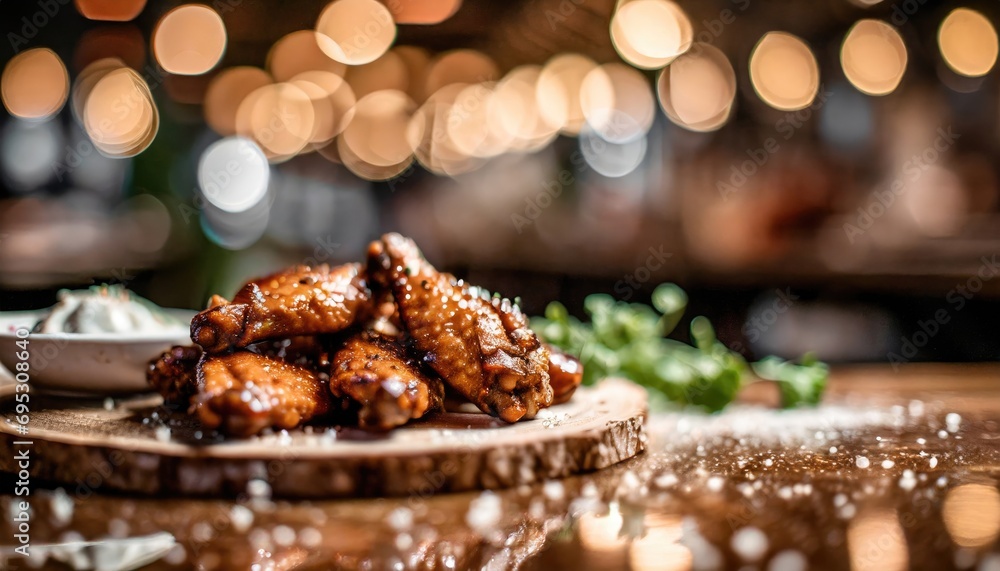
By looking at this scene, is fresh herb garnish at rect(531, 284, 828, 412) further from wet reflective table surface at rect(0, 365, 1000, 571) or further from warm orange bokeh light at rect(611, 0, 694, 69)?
warm orange bokeh light at rect(611, 0, 694, 69)

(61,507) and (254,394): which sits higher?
(254,394)

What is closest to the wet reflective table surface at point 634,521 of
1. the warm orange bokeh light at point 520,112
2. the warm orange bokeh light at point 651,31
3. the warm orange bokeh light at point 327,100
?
the warm orange bokeh light at point 651,31

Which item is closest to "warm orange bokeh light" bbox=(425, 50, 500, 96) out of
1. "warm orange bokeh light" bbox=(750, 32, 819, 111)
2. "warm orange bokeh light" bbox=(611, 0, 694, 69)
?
"warm orange bokeh light" bbox=(611, 0, 694, 69)

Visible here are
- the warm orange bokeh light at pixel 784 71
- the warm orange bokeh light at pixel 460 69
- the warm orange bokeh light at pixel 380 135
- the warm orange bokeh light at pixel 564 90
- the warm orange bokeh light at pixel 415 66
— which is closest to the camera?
the warm orange bokeh light at pixel 784 71

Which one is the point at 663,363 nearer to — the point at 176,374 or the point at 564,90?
the point at 176,374

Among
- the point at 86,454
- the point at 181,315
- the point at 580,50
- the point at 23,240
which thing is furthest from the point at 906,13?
the point at 23,240

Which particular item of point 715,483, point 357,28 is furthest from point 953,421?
point 357,28

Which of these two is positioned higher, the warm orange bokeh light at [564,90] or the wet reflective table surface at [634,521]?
the warm orange bokeh light at [564,90]

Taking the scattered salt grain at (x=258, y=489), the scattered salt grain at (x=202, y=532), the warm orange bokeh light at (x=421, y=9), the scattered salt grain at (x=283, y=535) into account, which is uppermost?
the warm orange bokeh light at (x=421, y=9)

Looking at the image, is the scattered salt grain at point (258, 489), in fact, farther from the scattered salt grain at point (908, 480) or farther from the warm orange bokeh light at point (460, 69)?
the warm orange bokeh light at point (460, 69)
